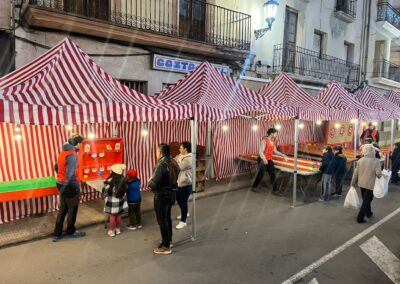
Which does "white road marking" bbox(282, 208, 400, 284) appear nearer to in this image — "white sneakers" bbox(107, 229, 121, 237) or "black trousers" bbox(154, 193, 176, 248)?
"black trousers" bbox(154, 193, 176, 248)

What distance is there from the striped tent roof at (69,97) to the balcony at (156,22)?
207 centimetres

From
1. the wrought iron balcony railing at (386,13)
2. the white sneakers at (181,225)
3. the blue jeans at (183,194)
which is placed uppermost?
the wrought iron balcony railing at (386,13)

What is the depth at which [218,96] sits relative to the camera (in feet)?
26.8

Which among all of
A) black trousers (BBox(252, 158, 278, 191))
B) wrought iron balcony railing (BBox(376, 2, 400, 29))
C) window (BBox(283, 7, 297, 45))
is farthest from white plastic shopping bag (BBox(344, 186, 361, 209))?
wrought iron balcony railing (BBox(376, 2, 400, 29))

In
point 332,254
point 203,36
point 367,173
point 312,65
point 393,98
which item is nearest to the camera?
point 332,254

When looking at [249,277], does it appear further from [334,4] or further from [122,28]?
[334,4]

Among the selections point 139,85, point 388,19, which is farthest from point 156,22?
point 388,19

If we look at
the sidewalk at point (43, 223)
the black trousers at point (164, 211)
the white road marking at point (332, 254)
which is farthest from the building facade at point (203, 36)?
the white road marking at point (332, 254)

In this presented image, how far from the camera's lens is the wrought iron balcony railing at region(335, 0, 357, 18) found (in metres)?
17.9

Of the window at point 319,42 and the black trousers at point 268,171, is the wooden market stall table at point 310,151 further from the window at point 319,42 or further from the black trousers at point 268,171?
the window at point 319,42

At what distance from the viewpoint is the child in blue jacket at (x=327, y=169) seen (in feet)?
30.0

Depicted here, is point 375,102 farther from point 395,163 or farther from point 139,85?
point 139,85

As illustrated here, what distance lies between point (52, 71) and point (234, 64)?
815 cm

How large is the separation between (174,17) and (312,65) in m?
8.49
